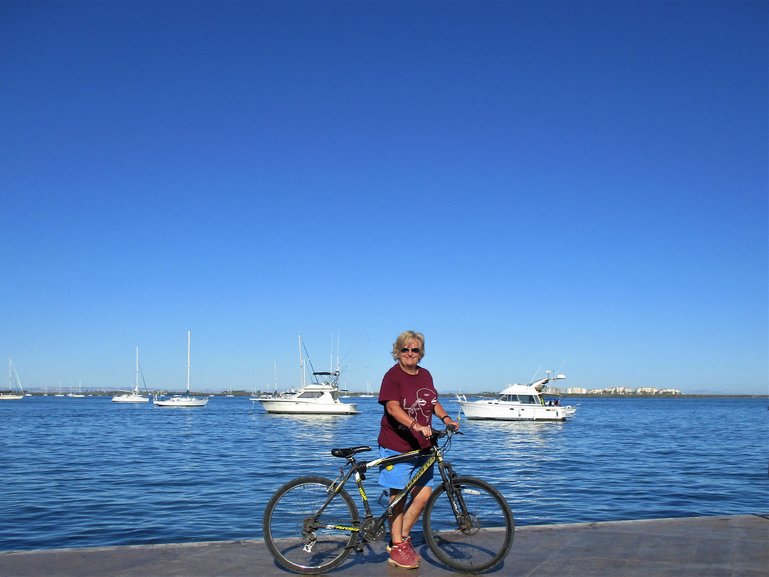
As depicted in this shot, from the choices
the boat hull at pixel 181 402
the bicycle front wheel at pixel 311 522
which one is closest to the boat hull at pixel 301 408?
the boat hull at pixel 181 402

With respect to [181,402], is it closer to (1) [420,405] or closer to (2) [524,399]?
(2) [524,399]

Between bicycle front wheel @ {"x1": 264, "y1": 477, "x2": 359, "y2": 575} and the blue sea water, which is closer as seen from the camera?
bicycle front wheel @ {"x1": 264, "y1": 477, "x2": 359, "y2": 575}

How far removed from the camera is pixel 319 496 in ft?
20.0

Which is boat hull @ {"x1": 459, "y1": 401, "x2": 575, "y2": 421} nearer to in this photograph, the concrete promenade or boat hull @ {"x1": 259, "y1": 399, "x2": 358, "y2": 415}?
boat hull @ {"x1": 259, "y1": 399, "x2": 358, "y2": 415}

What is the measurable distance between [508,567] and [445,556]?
55cm

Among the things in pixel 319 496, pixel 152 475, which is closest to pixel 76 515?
pixel 152 475

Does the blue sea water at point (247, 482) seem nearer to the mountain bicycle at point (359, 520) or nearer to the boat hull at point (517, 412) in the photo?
the mountain bicycle at point (359, 520)

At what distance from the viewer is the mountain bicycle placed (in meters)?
6.04

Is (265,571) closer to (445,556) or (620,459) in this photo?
(445,556)

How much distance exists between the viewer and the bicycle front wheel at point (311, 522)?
6.04 meters

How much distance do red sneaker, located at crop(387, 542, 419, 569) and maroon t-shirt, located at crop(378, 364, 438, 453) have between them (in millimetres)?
807

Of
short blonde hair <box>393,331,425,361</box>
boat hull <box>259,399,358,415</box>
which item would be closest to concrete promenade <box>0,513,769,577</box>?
→ short blonde hair <box>393,331,425,361</box>

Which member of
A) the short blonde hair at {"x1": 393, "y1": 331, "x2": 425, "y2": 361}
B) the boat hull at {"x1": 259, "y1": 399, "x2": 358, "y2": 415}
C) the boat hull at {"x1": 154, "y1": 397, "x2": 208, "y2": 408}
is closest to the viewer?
the short blonde hair at {"x1": 393, "y1": 331, "x2": 425, "y2": 361}

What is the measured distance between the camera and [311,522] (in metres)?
6.09
